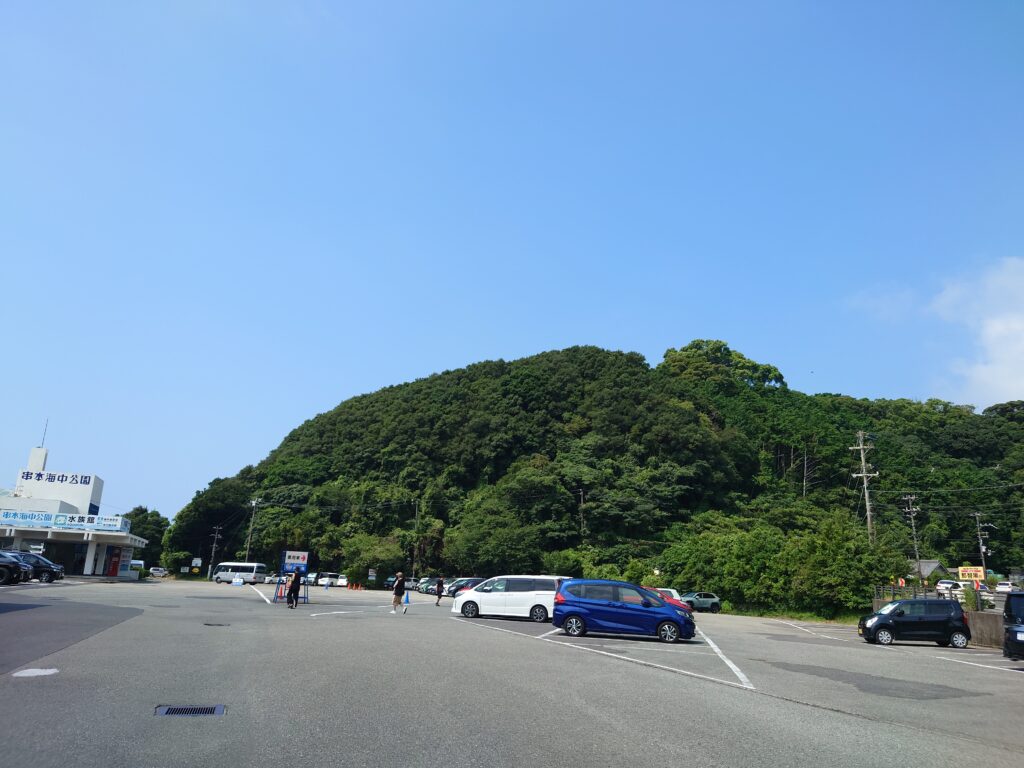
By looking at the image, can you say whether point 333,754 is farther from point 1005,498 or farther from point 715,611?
point 1005,498

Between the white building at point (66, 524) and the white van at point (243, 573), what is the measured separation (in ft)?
23.7

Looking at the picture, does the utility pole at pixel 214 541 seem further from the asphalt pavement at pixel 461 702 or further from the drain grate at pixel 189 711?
the drain grate at pixel 189 711

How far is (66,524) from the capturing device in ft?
179

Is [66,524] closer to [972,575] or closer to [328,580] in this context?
[328,580]

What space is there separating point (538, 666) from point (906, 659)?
10732 millimetres

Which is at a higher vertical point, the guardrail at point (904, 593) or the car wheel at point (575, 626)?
the guardrail at point (904, 593)

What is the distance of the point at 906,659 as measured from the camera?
17.8 m

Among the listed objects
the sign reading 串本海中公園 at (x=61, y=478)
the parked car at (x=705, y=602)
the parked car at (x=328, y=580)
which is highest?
the sign reading 串本海中公園 at (x=61, y=478)

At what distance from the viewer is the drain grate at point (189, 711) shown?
7400 millimetres

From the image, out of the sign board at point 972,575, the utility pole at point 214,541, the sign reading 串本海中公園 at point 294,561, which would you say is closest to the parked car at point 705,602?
the sign board at point 972,575

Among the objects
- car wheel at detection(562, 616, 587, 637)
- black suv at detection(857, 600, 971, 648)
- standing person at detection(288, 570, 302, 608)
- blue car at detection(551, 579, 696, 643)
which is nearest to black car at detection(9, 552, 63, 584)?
standing person at detection(288, 570, 302, 608)

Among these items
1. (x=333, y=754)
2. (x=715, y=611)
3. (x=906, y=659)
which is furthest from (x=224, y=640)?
(x=715, y=611)

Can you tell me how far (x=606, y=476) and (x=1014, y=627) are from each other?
6099 cm

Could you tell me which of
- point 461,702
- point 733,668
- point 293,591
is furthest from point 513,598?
point 461,702
